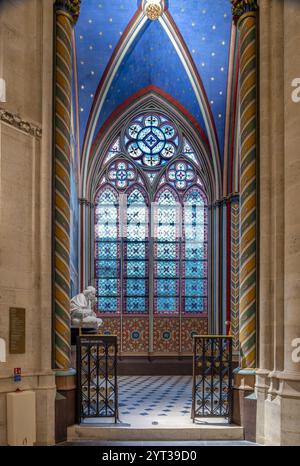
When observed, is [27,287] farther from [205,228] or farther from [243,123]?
[205,228]

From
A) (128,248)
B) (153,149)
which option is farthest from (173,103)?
(128,248)

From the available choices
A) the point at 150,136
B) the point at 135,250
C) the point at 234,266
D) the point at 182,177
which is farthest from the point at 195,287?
the point at 150,136

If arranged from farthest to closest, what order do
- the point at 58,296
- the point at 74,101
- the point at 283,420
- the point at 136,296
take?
the point at 136,296
the point at 74,101
the point at 58,296
the point at 283,420

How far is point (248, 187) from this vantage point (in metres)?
9.13

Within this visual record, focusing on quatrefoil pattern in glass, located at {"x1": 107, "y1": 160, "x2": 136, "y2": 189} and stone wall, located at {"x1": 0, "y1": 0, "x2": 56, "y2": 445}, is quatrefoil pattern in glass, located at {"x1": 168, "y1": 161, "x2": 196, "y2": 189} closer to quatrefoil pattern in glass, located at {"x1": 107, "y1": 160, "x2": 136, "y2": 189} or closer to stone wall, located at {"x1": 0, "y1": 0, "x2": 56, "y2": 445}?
quatrefoil pattern in glass, located at {"x1": 107, "y1": 160, "x2": 136, "y2": 189}

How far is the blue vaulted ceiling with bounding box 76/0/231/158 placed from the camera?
15.2 m

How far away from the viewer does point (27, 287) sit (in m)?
8.44

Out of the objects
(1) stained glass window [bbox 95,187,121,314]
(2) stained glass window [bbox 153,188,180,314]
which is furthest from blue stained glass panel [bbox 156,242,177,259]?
(1) stained glass window [bbox 95,187,121,314]

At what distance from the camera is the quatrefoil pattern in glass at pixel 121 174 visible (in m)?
18.9

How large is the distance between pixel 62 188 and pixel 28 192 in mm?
653

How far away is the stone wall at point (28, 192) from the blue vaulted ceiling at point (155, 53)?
651 cm

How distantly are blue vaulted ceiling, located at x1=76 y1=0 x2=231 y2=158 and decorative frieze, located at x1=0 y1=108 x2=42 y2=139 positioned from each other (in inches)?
282

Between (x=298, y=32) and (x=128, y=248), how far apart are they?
36.7 feet

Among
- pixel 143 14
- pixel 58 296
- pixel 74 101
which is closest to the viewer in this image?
pixel 58 296
